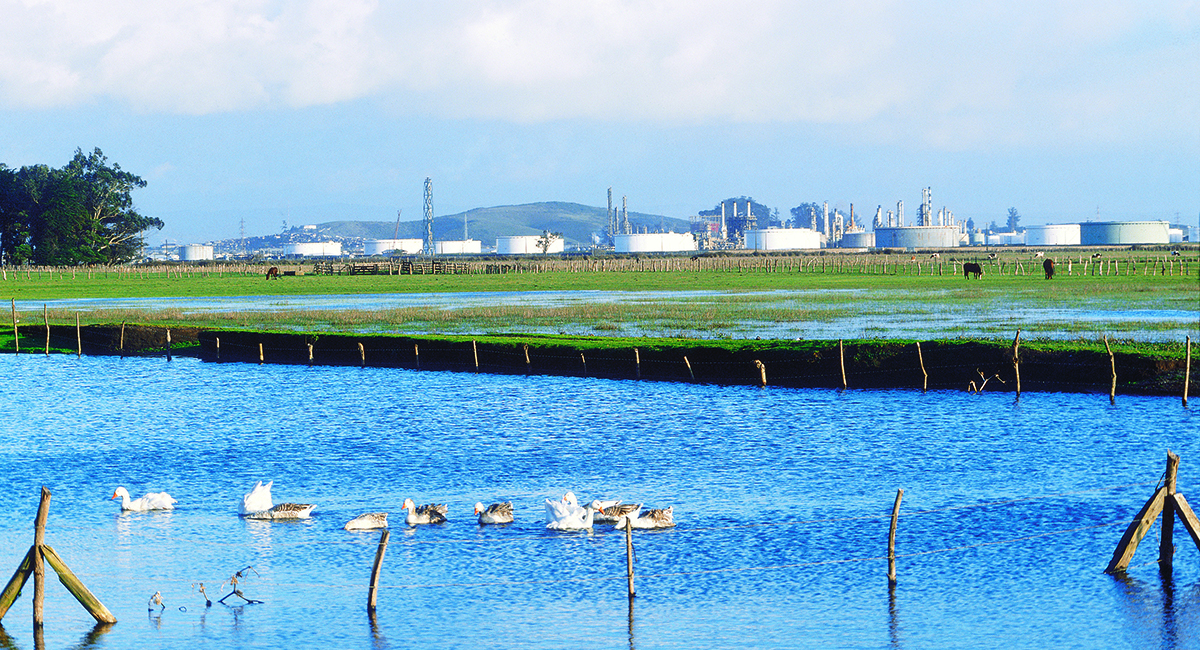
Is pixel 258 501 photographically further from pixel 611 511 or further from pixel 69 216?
pixel 69 216

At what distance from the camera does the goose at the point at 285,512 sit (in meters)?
23.7

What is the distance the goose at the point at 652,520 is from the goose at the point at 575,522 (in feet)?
1.85

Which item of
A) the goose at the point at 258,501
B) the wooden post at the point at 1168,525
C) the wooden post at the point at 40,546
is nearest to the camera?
Answer: the wooden post at the point at 40,546

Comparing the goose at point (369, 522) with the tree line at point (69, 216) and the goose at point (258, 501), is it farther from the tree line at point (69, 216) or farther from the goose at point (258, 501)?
the tree line at point (69, 216)

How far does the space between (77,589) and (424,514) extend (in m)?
7.18

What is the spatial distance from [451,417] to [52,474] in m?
11.6

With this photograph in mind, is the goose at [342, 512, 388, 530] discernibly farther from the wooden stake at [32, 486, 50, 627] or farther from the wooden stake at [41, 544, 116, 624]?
the wooden stake at [32, 486, 50, 627]

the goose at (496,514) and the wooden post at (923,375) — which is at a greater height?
the wooden post at (923,375)

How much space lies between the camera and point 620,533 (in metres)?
22.1

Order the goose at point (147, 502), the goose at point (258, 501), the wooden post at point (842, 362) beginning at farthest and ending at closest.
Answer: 1. the wooden post at point (842, 362)
2. the goose at point (147, 502)
3. the goose at point (258, 501)

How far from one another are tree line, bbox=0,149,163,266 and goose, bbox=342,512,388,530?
469 ft

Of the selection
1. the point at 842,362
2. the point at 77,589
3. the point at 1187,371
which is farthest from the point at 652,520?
the point at 1187,371

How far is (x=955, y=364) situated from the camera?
40.3 m

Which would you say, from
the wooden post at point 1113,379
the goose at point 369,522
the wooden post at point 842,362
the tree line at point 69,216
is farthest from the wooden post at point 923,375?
the tree line at point 69,216
